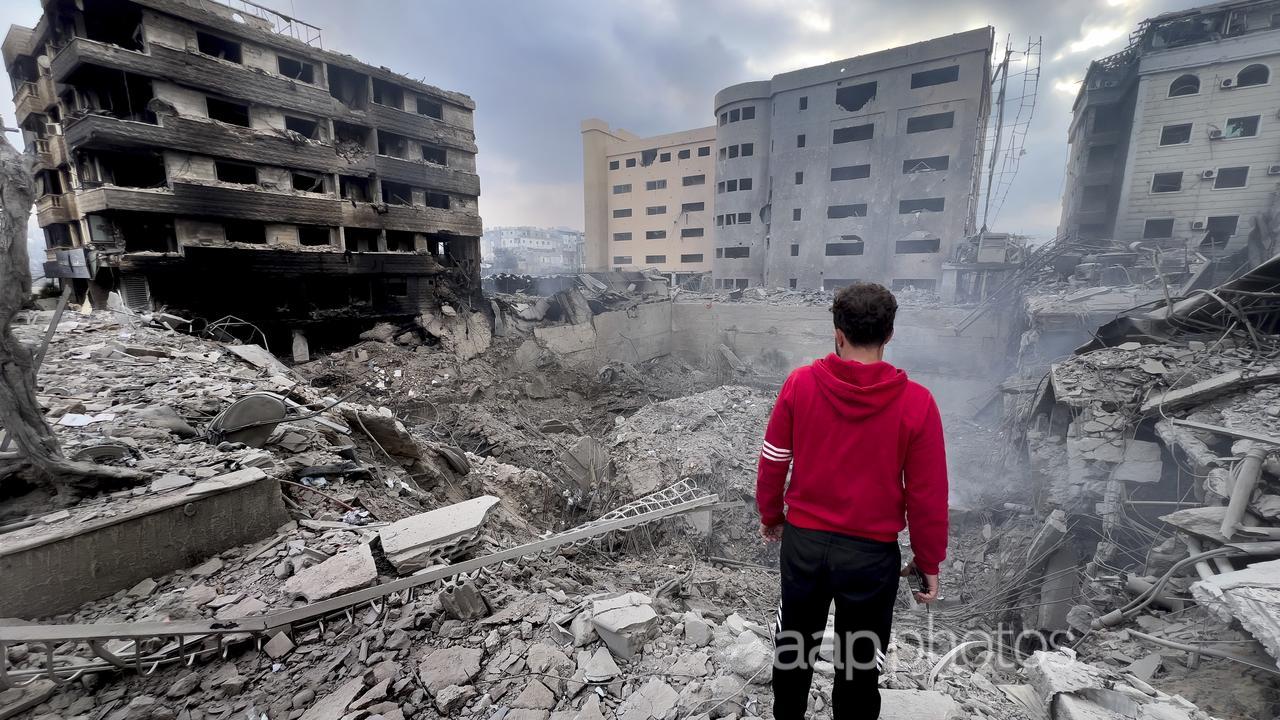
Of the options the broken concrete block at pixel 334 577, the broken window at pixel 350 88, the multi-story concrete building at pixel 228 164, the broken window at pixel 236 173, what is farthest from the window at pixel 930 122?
the broken concrete block at pixel 334 577

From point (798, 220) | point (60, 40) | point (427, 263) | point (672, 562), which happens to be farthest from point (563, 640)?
point (798, 220)

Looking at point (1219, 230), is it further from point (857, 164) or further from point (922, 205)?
point (857, 164)

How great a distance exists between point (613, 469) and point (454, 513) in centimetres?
478

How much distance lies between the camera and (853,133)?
986 inches

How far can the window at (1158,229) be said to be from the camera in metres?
18.5

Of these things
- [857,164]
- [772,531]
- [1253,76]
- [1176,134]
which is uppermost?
[1253,76]

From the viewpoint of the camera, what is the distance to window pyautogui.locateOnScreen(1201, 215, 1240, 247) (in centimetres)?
1741

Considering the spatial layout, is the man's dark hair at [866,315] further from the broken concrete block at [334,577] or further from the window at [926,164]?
the window at [926,164]

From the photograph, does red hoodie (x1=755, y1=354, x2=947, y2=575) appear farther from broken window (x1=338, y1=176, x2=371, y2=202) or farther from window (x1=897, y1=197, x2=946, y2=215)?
window (x1=897, y1=197, x2=946, y2=215)

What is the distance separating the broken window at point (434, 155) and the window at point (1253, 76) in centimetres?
2893

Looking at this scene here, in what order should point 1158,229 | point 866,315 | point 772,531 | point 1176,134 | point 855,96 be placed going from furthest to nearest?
point 855,96 < point 1158,229 < point 1176,134 < point 772,531 < point 866,315

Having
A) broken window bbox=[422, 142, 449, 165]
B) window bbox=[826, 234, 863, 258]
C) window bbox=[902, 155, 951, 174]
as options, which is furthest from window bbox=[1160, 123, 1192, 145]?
broken window bbox=[422, 142, 449, 165]

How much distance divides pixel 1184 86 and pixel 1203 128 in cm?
180

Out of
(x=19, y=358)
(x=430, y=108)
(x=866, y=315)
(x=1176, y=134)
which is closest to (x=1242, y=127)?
(x=1176, y=134)
